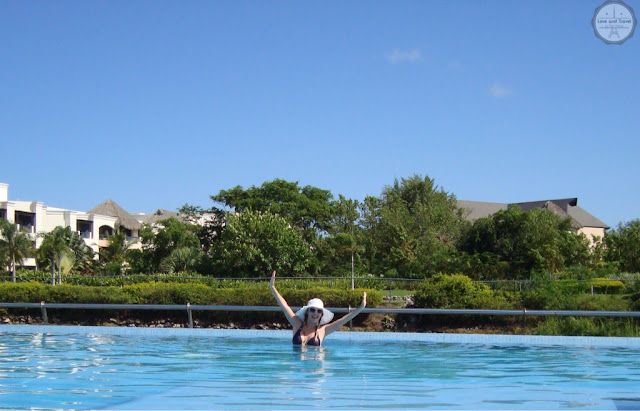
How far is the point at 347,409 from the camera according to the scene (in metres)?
6.11

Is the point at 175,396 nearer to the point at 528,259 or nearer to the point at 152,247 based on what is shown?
the point at 528,259

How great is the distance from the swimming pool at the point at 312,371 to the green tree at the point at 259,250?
2364 centimetres

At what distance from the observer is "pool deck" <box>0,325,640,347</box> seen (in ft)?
40.1

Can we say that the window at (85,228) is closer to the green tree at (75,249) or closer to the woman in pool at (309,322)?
the green tree at (75,249)

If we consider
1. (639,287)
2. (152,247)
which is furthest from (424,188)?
(639,287)

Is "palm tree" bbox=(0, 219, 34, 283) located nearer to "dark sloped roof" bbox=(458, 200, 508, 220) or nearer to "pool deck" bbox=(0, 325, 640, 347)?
"pool deck" bbox=(0, 325, 640, 347)

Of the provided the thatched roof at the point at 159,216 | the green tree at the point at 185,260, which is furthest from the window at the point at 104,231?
the green tree at the point at 185,260

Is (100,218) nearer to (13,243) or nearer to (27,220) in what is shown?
(27,220)

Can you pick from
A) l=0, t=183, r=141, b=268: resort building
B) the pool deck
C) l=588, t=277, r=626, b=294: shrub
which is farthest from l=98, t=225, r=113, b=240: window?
the pool deck

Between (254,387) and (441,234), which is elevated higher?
(441,234)

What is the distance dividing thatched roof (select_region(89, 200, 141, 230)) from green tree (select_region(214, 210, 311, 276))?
3266 centimetres

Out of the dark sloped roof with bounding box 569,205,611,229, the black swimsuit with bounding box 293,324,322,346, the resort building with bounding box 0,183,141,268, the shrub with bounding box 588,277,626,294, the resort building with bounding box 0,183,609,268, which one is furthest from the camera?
the dark sloped roof with bounding box 569,205,611,229

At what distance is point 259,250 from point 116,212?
122 feet

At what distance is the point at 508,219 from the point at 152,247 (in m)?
31.8
